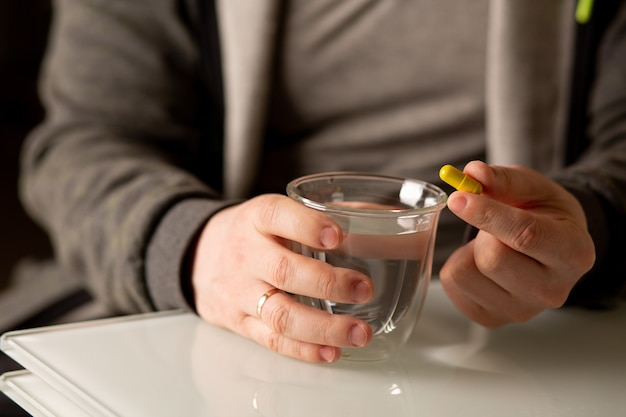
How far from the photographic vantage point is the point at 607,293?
0.60 metres

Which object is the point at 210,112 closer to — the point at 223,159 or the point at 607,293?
the point at 223,159

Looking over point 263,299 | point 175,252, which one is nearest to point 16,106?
point 175,252

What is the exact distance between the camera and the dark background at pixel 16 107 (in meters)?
1.34

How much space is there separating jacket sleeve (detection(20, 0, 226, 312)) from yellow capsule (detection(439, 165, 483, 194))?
0.34 meters

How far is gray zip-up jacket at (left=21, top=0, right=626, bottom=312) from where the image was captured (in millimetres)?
730

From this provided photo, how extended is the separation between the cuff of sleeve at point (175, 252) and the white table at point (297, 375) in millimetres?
27

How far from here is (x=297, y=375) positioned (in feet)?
1.47

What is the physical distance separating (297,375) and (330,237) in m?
0.08

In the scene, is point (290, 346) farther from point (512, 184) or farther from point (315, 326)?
point (512, 184)

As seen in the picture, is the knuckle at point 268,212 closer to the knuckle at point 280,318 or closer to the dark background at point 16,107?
the knuckle at point 280,318

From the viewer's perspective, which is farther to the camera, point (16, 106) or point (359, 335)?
point (16, 106)

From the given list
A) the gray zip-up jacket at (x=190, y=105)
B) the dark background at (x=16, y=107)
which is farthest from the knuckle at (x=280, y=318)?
the dark background at (x=16, y=107)

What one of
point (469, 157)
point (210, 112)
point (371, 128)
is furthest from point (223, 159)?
point (469, 157)

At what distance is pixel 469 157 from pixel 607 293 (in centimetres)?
27
